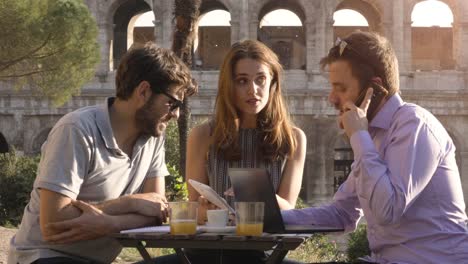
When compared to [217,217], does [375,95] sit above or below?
above

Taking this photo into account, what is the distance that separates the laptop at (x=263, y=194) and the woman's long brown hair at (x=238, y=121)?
664 mm

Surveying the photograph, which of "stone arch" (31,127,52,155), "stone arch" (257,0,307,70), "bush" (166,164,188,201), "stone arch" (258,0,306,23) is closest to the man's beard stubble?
"bush" (166,164,188,201)

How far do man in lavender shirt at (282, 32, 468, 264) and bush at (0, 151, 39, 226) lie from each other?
13.9m

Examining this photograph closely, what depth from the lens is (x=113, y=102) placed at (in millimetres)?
4355

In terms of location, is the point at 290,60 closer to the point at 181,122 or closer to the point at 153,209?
the point at 181,122

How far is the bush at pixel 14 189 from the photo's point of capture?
17.6 m

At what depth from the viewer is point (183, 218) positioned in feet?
12.1

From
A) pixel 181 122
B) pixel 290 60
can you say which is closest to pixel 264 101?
pixel 181 122

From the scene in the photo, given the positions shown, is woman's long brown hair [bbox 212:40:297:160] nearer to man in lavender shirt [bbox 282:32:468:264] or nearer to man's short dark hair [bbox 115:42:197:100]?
man's short dark hair [bbox 115:42:197:100]

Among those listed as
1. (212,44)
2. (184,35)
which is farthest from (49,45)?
(212,44)

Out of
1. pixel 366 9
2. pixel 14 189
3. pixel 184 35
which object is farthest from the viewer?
pixel 366 9

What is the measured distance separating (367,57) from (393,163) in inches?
18.7

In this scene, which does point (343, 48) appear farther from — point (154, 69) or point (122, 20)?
point (122, 20)

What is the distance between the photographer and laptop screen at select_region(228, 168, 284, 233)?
3908 mm
